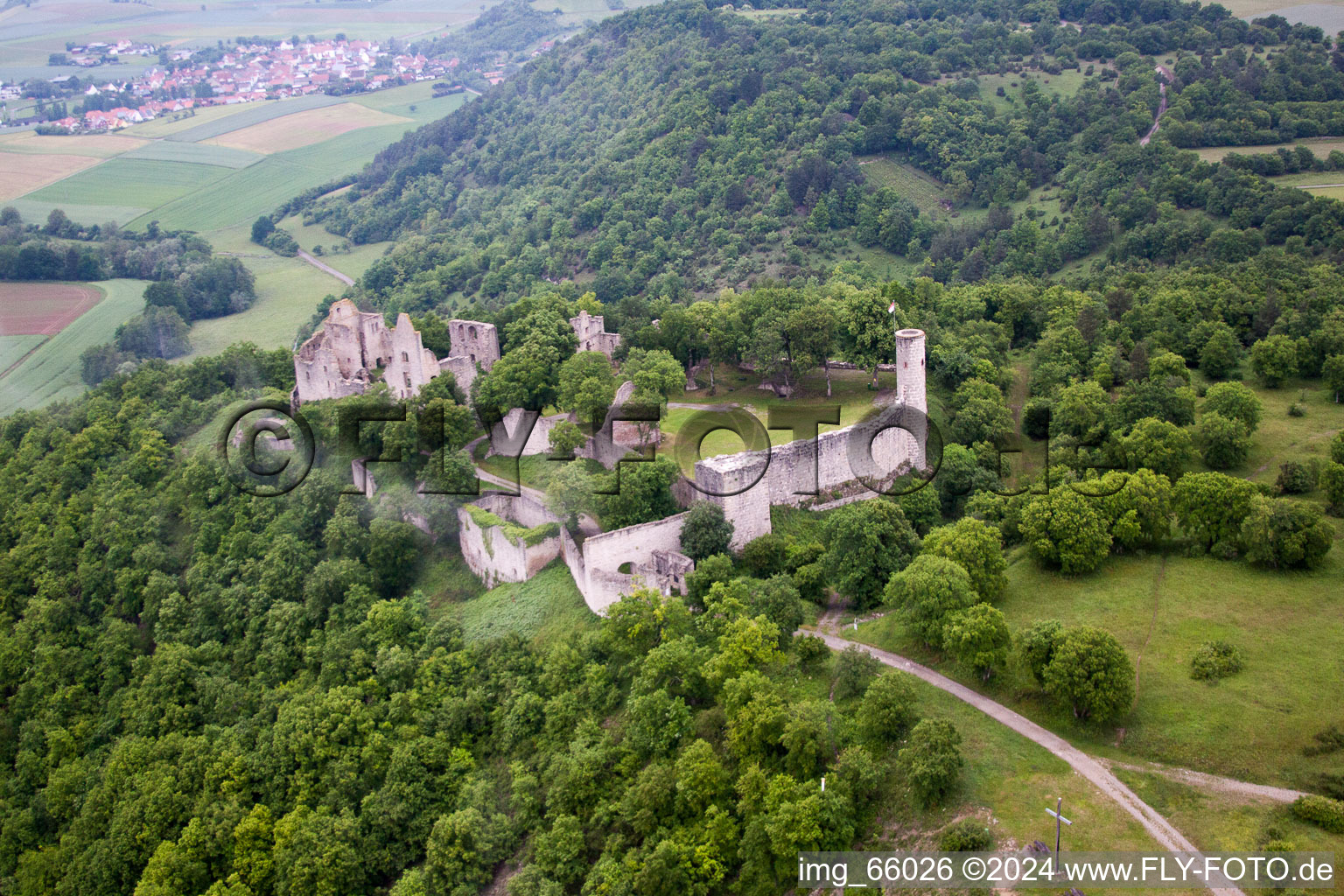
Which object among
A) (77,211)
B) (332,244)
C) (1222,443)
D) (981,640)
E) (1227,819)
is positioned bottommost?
(1227,819)

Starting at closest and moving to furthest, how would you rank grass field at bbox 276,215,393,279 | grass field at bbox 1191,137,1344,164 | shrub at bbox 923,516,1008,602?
shrub at bbox 923,516,1008,602, grass field at bbox 1191,137,1344,164, grass field at bbox 276,215,393,279

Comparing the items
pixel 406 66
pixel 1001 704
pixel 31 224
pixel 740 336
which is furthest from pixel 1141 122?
pixel 406 66

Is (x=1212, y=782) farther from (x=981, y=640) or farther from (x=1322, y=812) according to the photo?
(x=981, y=640)

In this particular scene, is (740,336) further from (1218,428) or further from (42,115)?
(42,115)

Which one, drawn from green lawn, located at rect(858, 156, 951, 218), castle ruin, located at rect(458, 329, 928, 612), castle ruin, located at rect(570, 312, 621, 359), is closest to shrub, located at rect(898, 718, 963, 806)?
castle ruin, located at rect(458, 329, 928, 612)

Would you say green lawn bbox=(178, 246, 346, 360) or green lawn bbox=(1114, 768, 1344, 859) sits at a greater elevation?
green lawn bbox=(178, 246, 346, 360)

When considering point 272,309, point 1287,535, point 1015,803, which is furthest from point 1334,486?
point 272,309

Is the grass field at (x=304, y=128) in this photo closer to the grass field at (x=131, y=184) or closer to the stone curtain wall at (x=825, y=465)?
the grass field at (x=131, y=184)

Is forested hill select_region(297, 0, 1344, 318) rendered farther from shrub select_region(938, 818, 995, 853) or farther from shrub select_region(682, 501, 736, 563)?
shrub select_region(938, 818, 995, 853)
